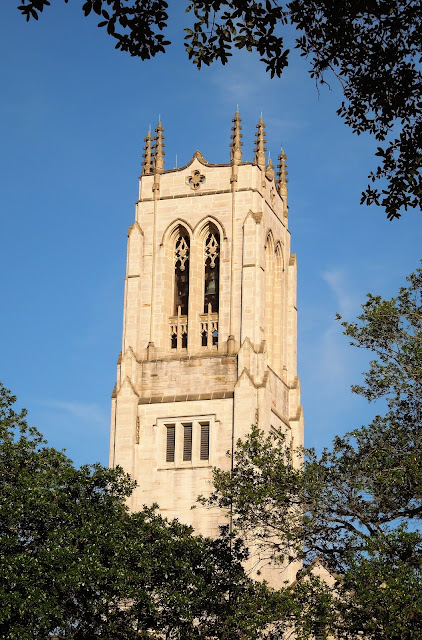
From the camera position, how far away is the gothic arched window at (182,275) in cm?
5553

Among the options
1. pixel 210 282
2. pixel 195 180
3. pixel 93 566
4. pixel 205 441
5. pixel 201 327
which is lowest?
pixel 93 566

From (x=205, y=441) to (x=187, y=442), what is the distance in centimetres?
83

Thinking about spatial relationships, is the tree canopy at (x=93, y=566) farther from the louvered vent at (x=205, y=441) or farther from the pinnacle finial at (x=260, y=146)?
the pinnacle finial at (x=260, y=146)

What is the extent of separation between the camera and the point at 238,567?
33969 millimetres

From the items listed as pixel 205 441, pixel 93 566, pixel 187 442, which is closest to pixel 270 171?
pixel 205 441

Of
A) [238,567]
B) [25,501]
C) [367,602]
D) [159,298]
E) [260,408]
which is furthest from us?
[159,298]

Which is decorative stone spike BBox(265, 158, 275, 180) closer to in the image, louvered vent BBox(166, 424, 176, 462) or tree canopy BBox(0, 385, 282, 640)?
louvered vent BBox(166, 424, 176, 462)

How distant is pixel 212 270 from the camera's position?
182 feet

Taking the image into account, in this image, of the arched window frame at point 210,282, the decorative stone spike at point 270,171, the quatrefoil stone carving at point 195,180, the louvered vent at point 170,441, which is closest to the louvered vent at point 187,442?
the louvered vent at point 170,441

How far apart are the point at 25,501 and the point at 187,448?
20153 mm

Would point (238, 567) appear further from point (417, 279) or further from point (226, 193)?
point (226, 193)

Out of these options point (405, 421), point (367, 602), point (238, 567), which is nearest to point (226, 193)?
point (238, 567)

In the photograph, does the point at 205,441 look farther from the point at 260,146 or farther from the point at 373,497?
the point at 373,497

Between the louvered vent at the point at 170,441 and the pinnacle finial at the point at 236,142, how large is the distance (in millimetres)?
12839
